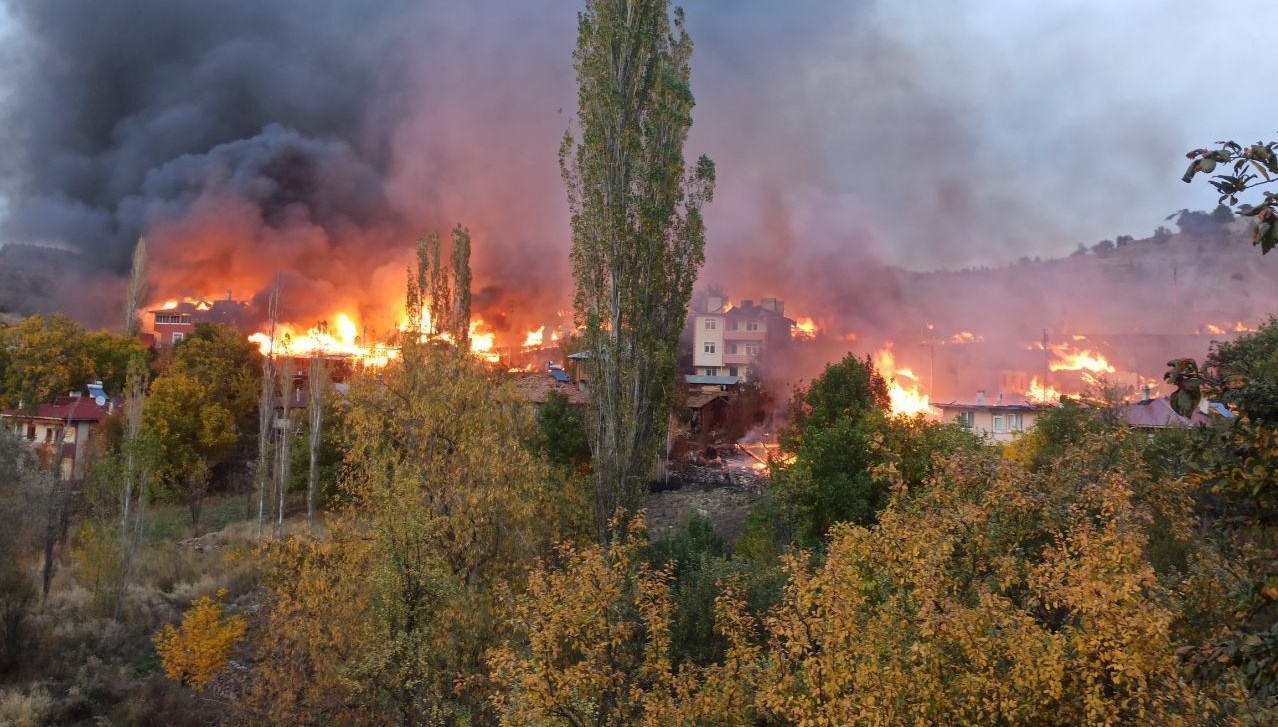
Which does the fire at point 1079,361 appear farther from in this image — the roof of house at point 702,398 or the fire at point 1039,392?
the roof of house at point 702,398

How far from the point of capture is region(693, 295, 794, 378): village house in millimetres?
77562

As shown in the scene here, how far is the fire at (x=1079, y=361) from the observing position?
213 ft

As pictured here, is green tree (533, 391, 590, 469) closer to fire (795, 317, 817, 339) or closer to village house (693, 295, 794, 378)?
village house (693, 295, 794, 378)

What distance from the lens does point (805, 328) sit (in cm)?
7738

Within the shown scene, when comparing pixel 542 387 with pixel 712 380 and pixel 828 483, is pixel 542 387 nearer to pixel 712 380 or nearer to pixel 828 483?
pixel 712 380

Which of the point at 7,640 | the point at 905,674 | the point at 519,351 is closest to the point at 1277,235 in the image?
the point at 905,674

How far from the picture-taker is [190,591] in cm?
2367

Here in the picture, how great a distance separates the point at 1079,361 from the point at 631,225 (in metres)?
63.7

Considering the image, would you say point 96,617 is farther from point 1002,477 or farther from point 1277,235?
point 1277,235

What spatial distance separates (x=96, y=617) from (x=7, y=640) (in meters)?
3.63

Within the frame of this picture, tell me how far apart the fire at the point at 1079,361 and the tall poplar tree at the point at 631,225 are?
193ft

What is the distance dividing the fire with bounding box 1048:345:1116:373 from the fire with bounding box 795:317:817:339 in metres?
21.8

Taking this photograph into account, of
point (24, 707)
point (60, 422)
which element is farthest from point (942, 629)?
point (60, 422)

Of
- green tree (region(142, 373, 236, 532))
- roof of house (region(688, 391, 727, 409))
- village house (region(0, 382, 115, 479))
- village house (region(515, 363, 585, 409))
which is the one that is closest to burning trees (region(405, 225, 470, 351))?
village house (region(515, 363, 585, 409))
